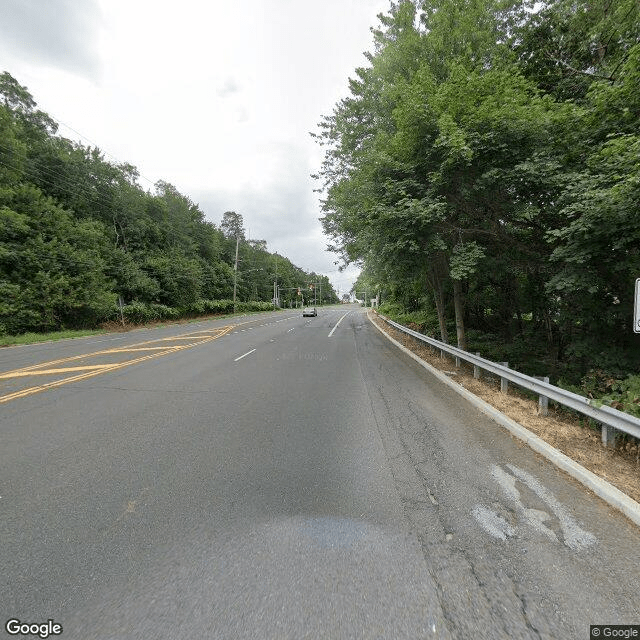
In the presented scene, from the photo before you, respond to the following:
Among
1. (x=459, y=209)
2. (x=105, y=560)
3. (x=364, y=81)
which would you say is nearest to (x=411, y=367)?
(x=459, y=209)

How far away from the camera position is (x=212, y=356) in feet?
37.3

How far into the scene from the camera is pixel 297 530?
2.64m

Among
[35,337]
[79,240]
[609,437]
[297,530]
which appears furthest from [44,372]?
[79,240]

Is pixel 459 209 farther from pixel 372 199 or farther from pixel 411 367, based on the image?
pixel 411 367

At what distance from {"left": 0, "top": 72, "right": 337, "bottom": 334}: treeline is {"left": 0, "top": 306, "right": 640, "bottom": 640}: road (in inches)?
770

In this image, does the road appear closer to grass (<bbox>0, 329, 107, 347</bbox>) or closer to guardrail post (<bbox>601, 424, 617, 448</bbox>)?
guardrail post (<bbox>601, 424, 617, 448</bbox>)

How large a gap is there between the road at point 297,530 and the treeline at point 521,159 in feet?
13.9

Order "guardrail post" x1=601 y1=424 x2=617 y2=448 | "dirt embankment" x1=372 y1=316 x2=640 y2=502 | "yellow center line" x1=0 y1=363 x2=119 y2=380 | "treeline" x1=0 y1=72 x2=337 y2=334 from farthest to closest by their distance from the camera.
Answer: "treeline" x1=0 y1=72 x2=337 y2=334 → "yellow center line" x1=0 y1=363 x2=119 y2=380 → "guardrail post" x1=601 y1=424 x2=617 y2=448 → "dirt embankment" x1=372 y1=316 x2=640 y2=502

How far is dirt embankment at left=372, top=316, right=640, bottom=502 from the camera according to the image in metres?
3.43

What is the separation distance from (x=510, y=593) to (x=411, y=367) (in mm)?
7977

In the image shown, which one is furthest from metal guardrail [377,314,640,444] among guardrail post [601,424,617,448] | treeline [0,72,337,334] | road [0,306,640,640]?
treeline [0,72,337,334]

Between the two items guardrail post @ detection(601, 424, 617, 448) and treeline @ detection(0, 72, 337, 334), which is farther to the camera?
treeline @ detection(0, 72, 337, 334)

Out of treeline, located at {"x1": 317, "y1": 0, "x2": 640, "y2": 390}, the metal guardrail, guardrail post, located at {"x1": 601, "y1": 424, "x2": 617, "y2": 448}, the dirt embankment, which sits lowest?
the dirt embankment

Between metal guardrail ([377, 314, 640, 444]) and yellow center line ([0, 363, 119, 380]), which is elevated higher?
metal guardrail ([377, 314, 640, 444])
